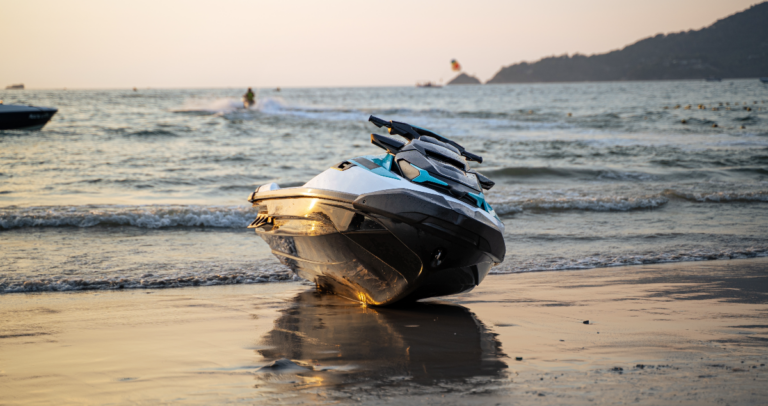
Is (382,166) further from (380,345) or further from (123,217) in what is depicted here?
(123,217)

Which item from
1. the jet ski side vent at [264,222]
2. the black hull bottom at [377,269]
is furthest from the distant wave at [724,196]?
the jet ski side vent at [264,222]

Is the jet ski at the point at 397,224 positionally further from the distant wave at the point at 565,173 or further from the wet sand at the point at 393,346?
the distant wave at the point at 565,173

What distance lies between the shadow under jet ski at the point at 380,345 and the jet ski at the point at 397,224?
10.3 inches

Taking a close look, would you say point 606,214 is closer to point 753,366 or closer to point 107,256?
point 753,366

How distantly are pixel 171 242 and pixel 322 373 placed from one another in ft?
18.1

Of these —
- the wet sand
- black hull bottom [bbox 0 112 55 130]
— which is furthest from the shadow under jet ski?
black hull bottom [bbox 0 112 55 130]

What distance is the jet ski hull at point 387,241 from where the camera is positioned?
4.03 metres

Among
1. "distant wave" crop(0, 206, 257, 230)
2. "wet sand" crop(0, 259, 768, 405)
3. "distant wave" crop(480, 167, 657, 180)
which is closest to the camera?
"wet sand" crop(0, 259, 768, 405)

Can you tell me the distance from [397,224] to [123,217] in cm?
676

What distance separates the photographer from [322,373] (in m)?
3.40

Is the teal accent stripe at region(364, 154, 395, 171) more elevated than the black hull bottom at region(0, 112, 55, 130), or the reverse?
the black hull bottom at region(0, 112, 55, 130)

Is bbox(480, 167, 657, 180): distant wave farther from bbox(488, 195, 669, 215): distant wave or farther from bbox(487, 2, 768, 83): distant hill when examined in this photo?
bbox(487, 2, 768, 83): distant hill

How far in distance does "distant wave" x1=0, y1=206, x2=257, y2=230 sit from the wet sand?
3648mm

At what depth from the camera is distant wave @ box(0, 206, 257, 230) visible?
8.95m
